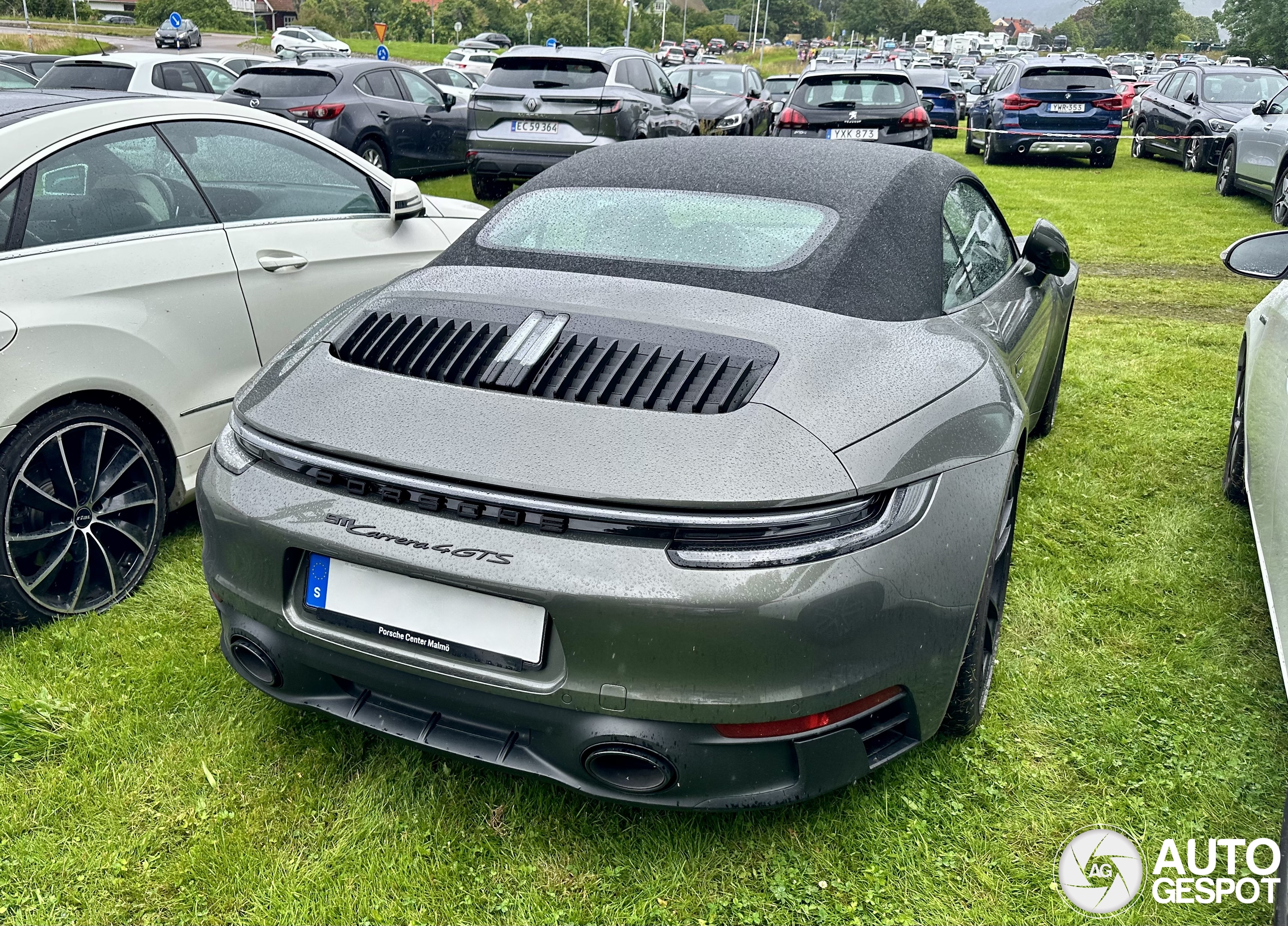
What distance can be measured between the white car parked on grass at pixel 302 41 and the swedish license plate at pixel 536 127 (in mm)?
28662

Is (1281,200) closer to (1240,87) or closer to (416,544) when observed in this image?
(1240,87)

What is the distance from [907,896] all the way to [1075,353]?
15.9 ft

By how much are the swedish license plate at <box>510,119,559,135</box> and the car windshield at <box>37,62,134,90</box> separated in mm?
4600

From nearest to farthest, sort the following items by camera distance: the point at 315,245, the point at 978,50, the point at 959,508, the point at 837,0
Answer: the point at 959,508, the point at 315,245, the point at 978,50, the point at 837,0

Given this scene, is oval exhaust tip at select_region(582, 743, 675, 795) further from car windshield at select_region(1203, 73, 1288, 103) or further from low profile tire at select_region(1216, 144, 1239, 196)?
car windshield at select_region(1203, 73, 1288, 103)

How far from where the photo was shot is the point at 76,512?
120 inches

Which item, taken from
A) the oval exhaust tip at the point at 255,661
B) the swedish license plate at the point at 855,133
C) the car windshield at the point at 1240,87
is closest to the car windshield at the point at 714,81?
the swedish license plate at the point at 855,133

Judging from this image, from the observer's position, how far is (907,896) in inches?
84.4

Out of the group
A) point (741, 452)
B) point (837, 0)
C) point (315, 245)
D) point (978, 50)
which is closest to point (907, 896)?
point (741, 452)

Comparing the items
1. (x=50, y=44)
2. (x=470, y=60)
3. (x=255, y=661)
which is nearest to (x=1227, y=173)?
(x=255, y=661)

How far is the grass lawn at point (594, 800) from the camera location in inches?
83.9

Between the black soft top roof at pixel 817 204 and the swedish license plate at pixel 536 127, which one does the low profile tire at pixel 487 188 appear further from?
the black soft top roof at pixel 817 204

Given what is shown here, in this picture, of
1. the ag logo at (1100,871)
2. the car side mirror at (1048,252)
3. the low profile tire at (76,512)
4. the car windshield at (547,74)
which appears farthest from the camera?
the car windshield at (547,74)

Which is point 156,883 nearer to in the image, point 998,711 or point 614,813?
point 614,813
